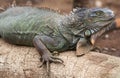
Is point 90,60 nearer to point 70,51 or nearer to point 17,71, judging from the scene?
point 70,51

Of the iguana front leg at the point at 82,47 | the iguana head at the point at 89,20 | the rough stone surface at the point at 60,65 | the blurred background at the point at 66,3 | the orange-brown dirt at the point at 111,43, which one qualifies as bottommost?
the orange-brown dirt at the point at 111,43

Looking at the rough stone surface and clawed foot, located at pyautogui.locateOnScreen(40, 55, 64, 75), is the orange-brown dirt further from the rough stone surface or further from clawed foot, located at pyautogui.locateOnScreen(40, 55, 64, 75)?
clawed foot, located at pyautogui.locateOnScreen(40, 55, 64, 75)

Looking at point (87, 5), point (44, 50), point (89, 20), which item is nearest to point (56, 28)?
point (44, 50)

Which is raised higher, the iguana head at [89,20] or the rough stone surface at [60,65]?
the iguana head at [89,20]

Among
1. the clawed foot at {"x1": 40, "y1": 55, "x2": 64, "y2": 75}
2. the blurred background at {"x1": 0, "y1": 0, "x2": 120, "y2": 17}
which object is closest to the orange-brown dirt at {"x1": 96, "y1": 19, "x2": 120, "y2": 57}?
the blurred background at {"x1": 0, "y1": 0, "x2": 120, "y2": 17}

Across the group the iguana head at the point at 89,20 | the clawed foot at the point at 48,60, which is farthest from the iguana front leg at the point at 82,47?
the clawed foot at the point at 48,60

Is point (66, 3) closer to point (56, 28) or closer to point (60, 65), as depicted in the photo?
point (56, 28)

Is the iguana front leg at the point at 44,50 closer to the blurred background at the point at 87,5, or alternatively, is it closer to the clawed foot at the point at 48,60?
the clawed foot at the point at 48,60

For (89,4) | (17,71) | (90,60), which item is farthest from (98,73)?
(89,4)
